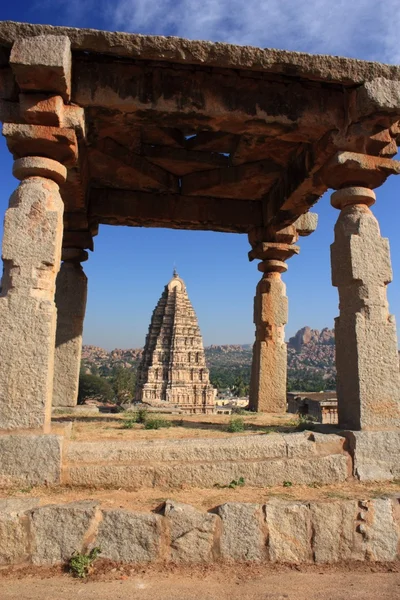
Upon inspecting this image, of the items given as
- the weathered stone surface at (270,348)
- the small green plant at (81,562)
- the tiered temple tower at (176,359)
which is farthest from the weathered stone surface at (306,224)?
the tiered temple tower at (176,359)

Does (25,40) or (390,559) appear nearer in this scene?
(390,559)

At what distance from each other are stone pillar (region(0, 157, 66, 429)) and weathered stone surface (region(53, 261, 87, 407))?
365 cm

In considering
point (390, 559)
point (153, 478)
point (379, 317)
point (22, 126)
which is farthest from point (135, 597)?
point (22, 126)

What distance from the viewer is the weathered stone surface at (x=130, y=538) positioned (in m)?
3.47

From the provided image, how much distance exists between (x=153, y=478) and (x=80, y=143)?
4062 mm

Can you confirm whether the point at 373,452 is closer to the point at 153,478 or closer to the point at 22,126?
the point at 153,478

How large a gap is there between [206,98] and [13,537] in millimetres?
4676

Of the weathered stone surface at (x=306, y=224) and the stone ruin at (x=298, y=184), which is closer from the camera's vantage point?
the stone ruin at (x=298, y=184)

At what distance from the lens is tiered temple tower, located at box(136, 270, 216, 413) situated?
1703 inches

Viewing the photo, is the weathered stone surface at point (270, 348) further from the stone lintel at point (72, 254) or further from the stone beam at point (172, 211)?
the stone lintel at point (72, 254)

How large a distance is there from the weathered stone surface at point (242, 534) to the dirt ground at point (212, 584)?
0.09 metres

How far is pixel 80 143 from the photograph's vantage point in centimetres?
581

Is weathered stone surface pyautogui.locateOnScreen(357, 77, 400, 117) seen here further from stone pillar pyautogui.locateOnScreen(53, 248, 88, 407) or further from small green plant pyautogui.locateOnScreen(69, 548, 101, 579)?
stone pillar pyautogui.locateOnScreen(53, 248, 88, 407)

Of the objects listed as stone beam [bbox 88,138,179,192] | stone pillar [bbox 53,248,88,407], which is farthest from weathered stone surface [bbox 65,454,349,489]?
stone beam [bbox 88,138,179,192]
